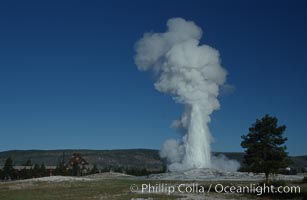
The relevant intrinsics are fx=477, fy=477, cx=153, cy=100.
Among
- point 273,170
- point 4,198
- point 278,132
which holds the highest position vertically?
point 278,132

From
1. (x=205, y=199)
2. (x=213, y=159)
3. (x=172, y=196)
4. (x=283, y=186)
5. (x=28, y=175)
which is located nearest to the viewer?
(x=205, y=199)

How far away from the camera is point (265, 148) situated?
46.9m

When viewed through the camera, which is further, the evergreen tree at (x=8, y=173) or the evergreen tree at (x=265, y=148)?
the evergreen tree at (x=8, y=173)

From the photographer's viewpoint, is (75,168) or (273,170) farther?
(75,168)

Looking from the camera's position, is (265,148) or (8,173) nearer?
(265,148)

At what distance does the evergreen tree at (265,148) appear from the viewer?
46.1 metres

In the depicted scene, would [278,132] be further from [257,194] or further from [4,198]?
[4,198]

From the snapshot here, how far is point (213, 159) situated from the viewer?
130 m

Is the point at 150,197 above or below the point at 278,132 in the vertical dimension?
below

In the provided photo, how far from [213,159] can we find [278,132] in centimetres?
8414

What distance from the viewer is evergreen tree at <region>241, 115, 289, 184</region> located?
4612 centimetres

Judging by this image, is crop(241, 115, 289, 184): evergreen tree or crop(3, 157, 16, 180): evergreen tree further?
crop(3, 157, 16, 180): evergreen tree

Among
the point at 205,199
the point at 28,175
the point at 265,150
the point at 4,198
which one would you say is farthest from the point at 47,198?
the point at 28,175

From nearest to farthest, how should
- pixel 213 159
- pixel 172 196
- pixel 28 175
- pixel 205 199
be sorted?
pixel 205 199
pixel 172 196
pixel 28 175
pixel 213 159
